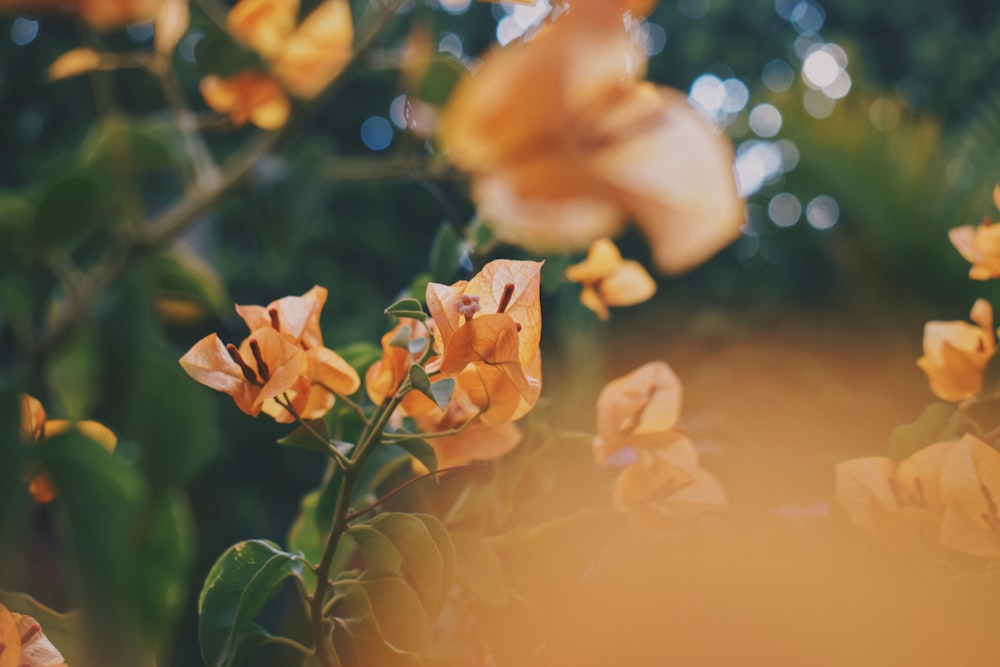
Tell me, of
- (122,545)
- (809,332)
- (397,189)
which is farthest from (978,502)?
(397,189)

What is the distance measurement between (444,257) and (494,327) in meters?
0.11

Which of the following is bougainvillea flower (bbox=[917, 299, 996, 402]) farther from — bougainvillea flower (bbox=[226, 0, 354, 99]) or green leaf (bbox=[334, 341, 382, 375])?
bougainvillea flower (bbox=[226, 0, 354, 99])

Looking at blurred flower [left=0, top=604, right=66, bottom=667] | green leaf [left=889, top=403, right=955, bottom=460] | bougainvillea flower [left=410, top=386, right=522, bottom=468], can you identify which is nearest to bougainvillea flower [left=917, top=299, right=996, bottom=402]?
green leaf [left=889, top=403, right=955, bottom=460]

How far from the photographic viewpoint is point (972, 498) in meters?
0.22

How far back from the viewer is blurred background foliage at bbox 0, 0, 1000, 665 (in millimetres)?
403

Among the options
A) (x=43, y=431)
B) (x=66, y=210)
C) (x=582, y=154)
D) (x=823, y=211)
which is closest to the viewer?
(x=582, y=154)

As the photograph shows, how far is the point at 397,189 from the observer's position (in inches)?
141

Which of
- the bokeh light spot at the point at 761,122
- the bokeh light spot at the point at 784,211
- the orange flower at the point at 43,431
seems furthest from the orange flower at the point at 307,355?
the bokeh light spot at the point at 784,211

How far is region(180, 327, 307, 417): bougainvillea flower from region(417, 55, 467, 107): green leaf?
0.18m

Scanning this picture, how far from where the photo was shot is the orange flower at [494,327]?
188 mm

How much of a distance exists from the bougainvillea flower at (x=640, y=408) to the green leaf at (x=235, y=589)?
0.11m

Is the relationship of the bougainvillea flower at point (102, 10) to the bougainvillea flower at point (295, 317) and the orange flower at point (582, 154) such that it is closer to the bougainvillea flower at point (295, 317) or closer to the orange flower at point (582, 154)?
the bougainvillea flower at point (295, 317)

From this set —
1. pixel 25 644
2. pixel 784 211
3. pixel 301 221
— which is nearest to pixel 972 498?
pixel 25 644

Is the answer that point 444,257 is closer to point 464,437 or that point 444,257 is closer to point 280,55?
point 464,437
